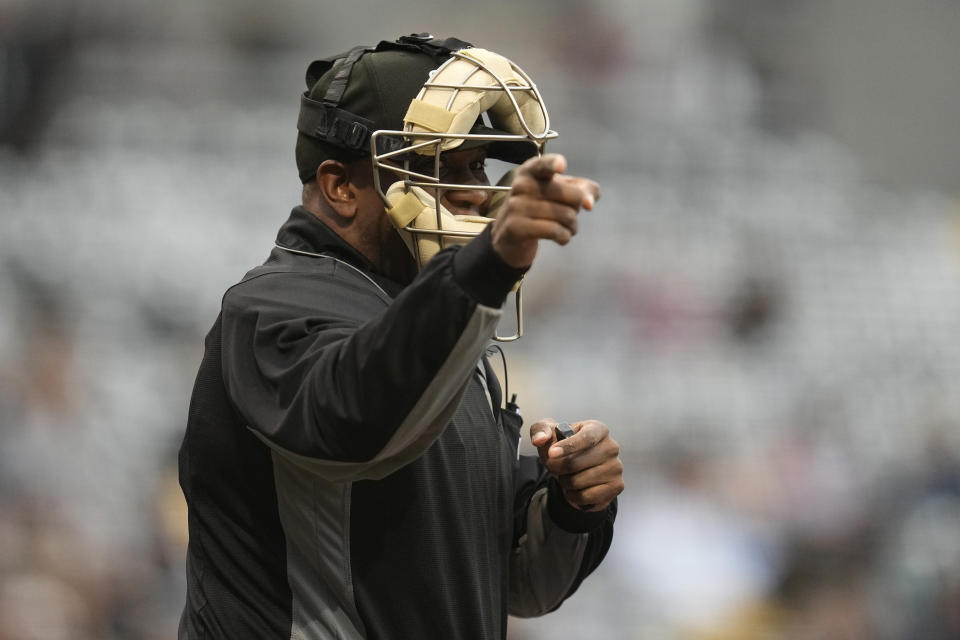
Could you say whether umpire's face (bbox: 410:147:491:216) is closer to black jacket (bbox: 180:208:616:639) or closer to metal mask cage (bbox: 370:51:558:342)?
metal mask cage (bbox: 370:51:558:342)

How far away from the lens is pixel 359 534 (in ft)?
4.29

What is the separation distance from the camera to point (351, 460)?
42.8 inches

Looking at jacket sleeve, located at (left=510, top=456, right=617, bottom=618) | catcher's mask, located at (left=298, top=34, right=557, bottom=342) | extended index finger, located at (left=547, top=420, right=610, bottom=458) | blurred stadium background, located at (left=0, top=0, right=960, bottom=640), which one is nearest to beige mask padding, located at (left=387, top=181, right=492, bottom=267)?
catcher's mask, located at (left=298, top=34, right=557, bottom=342)

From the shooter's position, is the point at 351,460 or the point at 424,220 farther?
the point at 424,220

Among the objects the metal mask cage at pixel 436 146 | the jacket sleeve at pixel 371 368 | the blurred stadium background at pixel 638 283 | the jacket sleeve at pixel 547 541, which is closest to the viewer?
the jacket sleeve at pixel 371 368

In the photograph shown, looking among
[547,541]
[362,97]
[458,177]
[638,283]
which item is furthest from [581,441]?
[638,283]

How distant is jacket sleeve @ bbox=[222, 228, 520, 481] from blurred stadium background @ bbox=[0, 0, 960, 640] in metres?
2.32

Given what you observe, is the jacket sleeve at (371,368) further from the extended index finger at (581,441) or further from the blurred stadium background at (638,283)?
the blurred stadium background at (638,283)

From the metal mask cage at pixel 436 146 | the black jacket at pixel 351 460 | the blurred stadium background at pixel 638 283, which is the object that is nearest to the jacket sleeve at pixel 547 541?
the black jacket at pixel 351 460

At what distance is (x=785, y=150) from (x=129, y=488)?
252 centimetres

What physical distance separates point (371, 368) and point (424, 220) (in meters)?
0.38

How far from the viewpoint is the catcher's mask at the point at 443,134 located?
136cm

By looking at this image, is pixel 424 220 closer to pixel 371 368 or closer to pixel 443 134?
pixel 443 134

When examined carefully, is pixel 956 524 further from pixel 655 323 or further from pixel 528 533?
pixel 528 533
